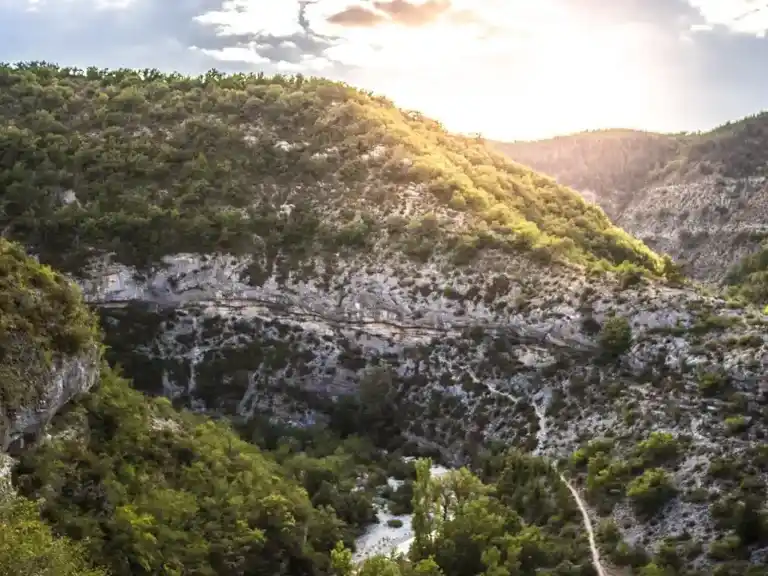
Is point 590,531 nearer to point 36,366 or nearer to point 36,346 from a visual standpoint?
point 36,366

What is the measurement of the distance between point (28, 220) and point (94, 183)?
6458 mm

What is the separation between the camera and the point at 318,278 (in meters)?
56.6

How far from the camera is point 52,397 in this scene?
25.4 m

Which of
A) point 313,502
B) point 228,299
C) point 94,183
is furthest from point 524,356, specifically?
point 94,183

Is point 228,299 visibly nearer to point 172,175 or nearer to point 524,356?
point 172,175

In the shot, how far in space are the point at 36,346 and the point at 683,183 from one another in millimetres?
118689

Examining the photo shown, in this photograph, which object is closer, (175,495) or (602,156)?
(175,495)

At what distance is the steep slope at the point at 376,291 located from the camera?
37719 mm

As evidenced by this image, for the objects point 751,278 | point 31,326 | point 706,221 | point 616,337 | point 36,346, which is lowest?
point 616,337

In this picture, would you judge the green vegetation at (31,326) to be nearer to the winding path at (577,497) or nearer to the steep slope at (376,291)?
the winding path at (577,497)

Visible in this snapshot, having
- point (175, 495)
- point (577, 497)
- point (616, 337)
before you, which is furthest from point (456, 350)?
point (175, 495)

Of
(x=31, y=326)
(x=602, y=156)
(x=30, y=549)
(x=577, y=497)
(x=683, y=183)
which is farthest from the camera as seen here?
(x=602, y=156)

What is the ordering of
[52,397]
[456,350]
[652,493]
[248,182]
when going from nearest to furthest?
[52,397]
[652,493]
[456,350]
[248,182]

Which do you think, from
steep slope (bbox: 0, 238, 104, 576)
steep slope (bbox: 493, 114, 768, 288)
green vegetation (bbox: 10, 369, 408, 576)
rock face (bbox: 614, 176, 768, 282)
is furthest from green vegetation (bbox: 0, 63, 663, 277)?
steep slope (bbox: 493, 114, 768, 288)
